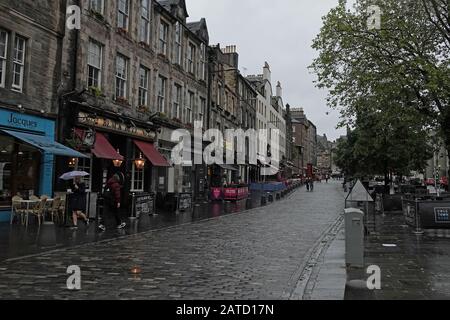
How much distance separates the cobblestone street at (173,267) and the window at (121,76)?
10.3 meters

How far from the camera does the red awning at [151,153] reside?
2315 centimetres

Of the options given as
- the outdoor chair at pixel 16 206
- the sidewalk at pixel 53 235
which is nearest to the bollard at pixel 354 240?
the sidewalk at pixel 53 235

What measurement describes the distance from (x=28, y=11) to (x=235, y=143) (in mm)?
29985

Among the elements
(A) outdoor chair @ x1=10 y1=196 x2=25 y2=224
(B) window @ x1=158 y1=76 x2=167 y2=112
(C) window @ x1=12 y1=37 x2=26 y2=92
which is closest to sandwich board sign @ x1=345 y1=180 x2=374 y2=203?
(A) outdoor chair @ x1=10 y1=196 x2=25 y2=224

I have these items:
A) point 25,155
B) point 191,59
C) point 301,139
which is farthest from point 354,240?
point 301,139

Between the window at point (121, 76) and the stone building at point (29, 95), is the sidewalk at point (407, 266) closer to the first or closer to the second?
the stone building at point (29, 95)

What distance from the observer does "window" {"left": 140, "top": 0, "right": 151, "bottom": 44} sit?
2406cm

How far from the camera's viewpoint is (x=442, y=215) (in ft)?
46.2

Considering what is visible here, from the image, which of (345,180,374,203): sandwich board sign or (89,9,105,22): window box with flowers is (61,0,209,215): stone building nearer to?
(89,9,105,22): window box with flowers

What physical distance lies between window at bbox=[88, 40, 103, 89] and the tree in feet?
32.1

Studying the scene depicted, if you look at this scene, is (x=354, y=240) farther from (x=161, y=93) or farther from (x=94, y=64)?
(x=161, y=93)

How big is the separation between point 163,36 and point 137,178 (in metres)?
8.80

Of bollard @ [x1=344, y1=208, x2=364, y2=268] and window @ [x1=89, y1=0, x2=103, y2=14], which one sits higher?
window @ [x1=89, y1=0, x2=103, y2=14]
